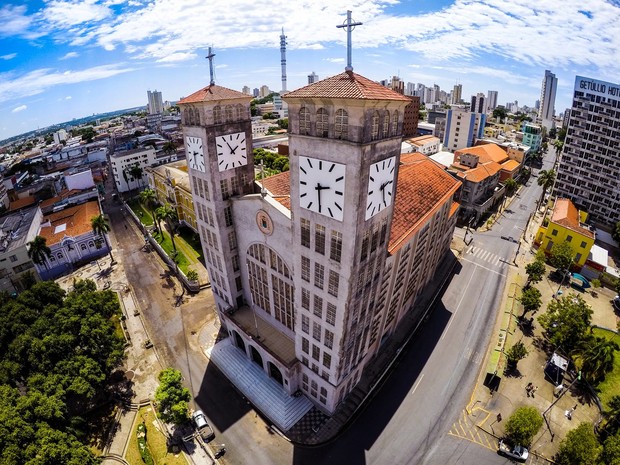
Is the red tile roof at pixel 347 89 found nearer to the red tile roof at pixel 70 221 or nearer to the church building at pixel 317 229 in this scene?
the church building at pixel 317 229

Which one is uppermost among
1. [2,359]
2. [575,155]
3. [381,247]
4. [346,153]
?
[346,153]

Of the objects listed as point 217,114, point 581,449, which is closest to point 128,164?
point 217,114

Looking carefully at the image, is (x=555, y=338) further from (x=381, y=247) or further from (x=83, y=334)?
(x=83, y=334)

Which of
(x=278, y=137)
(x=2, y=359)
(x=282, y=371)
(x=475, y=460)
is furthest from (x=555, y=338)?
(x=278, y=137)

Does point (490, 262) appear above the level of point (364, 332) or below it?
below

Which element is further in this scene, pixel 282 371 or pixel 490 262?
pixel 490 262

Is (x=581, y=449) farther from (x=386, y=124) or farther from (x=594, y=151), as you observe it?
(x=594, y=151)
